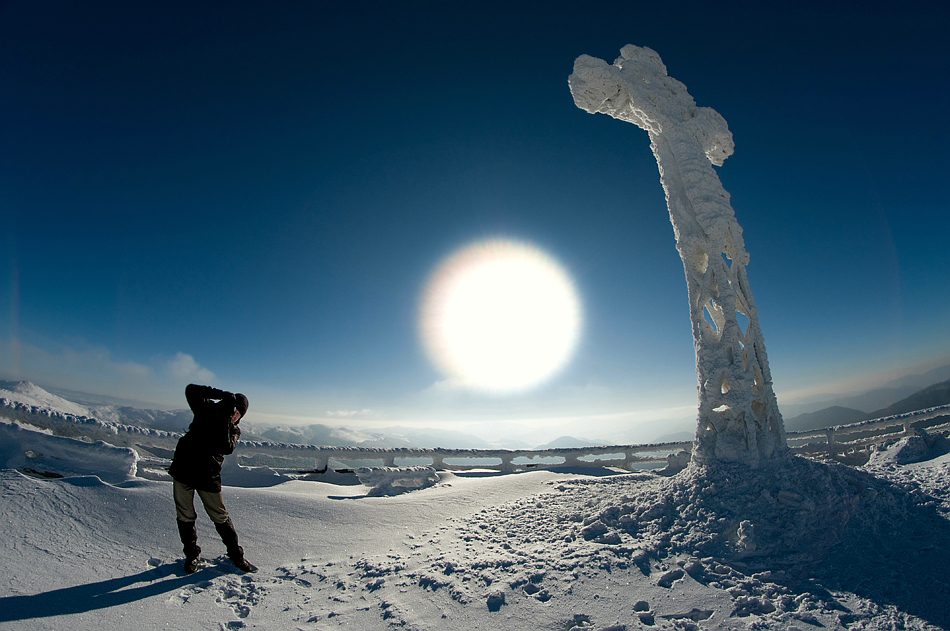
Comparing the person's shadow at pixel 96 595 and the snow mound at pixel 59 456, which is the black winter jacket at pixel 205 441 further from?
the snow mound at pixel 59 456

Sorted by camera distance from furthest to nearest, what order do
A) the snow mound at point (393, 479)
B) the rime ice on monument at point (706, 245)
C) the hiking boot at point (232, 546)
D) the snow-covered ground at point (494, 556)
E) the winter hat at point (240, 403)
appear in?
1. the snow mound at point (393, 479)
2. the rime ice on monument at point (706, 245)
3. the winter hat at point (240, 403)
4. the hiking boot at point (232, 546)
5. the snow-covered ground at point (494, 556)

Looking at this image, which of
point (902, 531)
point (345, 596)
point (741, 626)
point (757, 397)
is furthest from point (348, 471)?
point (902, 531)

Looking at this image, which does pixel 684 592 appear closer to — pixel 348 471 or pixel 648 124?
pixel 348 471

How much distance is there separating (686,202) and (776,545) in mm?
5953

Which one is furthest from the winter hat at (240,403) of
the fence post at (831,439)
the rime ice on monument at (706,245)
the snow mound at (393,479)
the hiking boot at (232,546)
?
the fence post at (831,439)

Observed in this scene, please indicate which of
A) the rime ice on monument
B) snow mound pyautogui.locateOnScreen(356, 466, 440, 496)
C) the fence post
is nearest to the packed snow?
the rime ice on monument

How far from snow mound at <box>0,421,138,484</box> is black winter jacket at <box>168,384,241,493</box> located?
2835 millimetres

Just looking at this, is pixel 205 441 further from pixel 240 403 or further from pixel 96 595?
pixel 96 595

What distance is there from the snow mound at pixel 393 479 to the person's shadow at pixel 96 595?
4398 mm

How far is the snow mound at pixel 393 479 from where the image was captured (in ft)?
25.9

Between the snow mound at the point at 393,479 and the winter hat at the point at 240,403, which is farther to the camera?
the snow mound at the point at 393,479

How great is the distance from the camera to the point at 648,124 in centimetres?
859

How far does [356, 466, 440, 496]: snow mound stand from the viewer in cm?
790

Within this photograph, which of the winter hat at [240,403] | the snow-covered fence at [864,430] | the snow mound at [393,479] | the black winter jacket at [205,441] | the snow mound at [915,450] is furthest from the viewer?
the snow-covered fence at [864,430]
